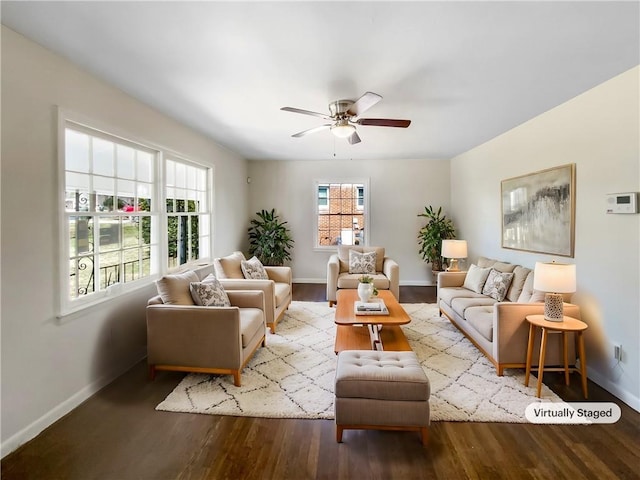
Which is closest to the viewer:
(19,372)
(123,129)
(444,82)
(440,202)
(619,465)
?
(619,465)

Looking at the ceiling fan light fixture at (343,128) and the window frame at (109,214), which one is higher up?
the ceiling fan light fixture at (343,128)

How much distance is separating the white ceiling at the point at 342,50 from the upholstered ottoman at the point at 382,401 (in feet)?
7.19

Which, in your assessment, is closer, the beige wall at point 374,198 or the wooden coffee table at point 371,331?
the wooden coffee table at point 371,331

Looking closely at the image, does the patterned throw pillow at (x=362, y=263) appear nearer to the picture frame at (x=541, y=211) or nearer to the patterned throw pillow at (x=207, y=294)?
the picture frame at (x=541, y=211)

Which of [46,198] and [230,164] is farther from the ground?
[230,164]

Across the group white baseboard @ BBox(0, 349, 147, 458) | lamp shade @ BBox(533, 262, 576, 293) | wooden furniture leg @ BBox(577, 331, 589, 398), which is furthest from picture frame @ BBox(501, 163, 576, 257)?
white baseboard @ BBox(0, 349, 147, 458)

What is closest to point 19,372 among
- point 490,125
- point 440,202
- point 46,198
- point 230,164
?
point 46,198

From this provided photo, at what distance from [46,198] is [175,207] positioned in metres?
1.93

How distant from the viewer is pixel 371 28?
2006 millimetres

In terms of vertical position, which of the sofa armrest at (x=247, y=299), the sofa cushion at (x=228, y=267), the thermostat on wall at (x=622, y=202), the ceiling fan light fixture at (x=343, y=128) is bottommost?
the sofa armrest at (x=247, y=299)

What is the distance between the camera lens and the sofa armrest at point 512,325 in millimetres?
2859

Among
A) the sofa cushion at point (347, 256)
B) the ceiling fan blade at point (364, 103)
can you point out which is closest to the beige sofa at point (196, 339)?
the ceiling fan blade at point (364, 103)

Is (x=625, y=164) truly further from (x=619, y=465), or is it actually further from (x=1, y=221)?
(x=1, y=221)

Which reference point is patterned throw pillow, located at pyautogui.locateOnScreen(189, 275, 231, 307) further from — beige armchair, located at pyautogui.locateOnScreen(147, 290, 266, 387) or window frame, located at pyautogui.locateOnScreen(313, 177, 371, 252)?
window frame, located at pyautogui.locateOnScreen(313, 177, 371, 252)
